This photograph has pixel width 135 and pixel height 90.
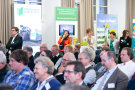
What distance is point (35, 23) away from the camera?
8086mm

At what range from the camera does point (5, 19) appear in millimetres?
8086

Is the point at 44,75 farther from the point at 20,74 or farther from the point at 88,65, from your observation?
the point at 88,65

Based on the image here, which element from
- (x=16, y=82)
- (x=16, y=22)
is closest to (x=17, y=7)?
(x=16, y=22)

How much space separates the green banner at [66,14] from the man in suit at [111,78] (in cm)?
558

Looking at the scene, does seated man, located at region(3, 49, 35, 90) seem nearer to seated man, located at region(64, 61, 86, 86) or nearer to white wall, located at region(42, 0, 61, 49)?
seated man, located at region(64, 61, 86, 86)

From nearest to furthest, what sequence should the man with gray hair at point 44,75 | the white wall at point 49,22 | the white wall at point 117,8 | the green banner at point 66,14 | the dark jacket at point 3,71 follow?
the man with gray hair at point 44,75 < the dark jacket at point 3,71 < the green banner at point 66,14 < the white wall at point 49,22 < the white wall at point 117,8

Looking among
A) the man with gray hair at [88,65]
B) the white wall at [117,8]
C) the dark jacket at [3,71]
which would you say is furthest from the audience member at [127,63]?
the white wall at [117,8]

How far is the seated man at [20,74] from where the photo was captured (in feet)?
9.65

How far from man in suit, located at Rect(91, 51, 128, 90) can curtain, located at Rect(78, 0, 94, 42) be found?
6.72 metres

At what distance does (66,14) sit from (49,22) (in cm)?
89

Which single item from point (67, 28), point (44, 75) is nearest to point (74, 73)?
point (44, 75)

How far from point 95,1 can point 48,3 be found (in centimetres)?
273

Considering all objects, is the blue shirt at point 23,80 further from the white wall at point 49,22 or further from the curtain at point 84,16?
the curtain at point 84,16

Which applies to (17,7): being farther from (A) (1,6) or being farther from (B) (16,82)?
(B) (16,82)
